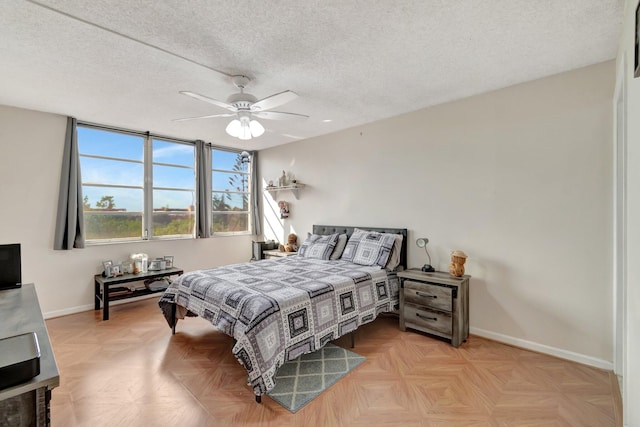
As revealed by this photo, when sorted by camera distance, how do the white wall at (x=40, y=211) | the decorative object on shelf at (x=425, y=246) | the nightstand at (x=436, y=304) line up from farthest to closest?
the white wall at (x=40, y=211)
the decorative object on shelf at (x=425, y=246)
the nightstand at (x=436, y=304)

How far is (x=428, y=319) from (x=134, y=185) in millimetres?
4488

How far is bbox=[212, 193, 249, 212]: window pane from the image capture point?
5.50m

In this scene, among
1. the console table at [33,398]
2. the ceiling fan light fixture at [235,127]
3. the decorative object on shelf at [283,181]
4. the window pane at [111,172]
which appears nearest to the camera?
the console table at [33,398]

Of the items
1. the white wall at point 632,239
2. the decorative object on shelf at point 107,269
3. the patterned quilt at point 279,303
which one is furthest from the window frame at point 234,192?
the white wall at point 632,239

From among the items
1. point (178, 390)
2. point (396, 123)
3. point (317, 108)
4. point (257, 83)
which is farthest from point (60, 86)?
point (396, 123)

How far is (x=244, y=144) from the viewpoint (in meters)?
5.44

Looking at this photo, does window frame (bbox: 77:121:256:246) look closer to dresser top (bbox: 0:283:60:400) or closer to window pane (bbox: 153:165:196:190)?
window pane (bbox: 153:165:196:190)

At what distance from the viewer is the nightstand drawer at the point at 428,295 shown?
2.97 m

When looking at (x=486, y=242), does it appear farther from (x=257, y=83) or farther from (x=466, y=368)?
(x=257, y=83)

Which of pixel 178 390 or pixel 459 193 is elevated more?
pixel 459 193

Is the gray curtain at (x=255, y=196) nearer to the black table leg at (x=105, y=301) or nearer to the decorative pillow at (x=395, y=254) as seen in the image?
the black table leg at (x=105, y=301)

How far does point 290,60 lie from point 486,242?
104 inches

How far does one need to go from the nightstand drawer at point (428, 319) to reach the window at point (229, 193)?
369 cm

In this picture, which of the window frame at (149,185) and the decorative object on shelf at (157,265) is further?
the decorative object on shelf at (157,265)
